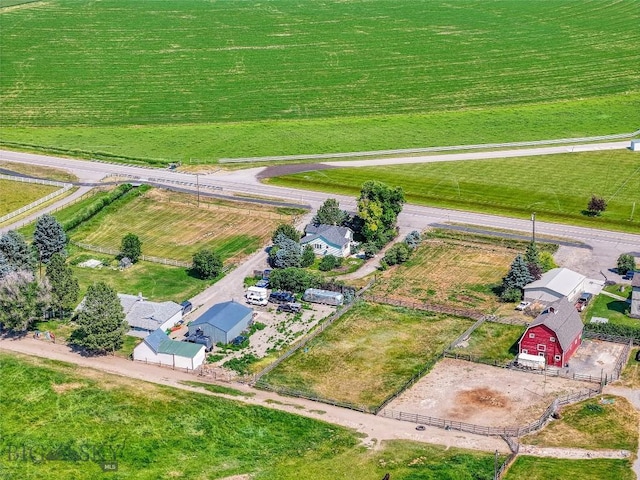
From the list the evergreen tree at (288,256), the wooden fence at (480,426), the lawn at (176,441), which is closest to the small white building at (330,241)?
the evergreen tree at (288,256)

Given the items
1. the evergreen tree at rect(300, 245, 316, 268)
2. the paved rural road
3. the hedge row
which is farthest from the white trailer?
the hedge row

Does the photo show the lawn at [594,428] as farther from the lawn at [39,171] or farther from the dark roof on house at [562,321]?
the lawn at [39,171]

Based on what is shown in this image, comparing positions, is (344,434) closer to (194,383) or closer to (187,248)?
(194,383)

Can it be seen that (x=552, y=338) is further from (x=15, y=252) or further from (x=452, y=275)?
(x=15, y=252)

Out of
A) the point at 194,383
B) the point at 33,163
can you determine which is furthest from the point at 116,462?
the point at 33,163

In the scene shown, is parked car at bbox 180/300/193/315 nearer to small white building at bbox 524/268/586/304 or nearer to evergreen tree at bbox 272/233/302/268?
evergreen tree at bbox 272/233/302/268
